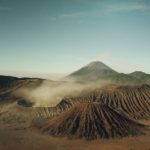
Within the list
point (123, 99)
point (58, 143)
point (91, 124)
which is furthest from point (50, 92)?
point (58, 143)

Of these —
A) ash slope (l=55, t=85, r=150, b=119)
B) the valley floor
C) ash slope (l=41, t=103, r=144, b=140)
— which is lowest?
the valley floor

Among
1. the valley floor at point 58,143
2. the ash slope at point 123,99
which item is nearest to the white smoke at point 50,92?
the ash slope at point 123,99

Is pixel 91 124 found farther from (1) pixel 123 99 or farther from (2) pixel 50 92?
(2) pixel 50 92

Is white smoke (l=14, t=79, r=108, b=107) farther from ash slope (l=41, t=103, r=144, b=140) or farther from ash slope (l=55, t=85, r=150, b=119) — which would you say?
ash slope (l=41, t=103, r=144, b=140)

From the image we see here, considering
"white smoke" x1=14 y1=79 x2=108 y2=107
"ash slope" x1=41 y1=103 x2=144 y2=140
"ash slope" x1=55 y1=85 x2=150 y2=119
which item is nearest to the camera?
"ash slope" x1=41 y1=103 x2=144 y2=140

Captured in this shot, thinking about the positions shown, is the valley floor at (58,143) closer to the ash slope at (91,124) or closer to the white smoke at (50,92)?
the ash slope at (91,124)

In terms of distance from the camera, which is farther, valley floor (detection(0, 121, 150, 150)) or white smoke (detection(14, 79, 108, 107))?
white smoke (detection(14, 79, 108, 107))

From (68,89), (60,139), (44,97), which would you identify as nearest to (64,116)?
(60,139)

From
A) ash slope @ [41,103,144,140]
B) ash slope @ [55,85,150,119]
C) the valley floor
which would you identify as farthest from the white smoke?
the valley floor

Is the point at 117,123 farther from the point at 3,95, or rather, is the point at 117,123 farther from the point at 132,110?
the point at 3,95
